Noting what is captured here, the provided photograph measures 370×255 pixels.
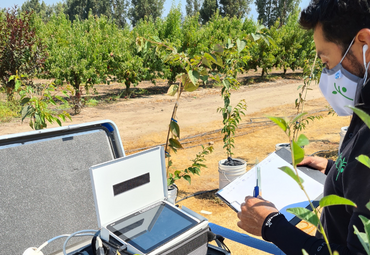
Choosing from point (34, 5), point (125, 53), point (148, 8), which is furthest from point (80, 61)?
point (34, 5)

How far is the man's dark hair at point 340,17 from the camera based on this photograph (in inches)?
35.6

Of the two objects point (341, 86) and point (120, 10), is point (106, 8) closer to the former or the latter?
point (120, 10)

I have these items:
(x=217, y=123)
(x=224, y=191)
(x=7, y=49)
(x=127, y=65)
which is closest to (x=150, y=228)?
(x=224, y=191)

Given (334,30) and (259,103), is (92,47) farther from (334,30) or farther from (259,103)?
(334,30)

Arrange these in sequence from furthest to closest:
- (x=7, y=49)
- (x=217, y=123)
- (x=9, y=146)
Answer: (x=7, y=49) < (x=217, y=123) < (x=9, y=146)

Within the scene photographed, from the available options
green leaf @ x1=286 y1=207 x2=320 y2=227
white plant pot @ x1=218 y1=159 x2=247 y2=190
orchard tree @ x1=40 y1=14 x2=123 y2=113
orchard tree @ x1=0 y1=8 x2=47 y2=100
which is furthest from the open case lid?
orchard tree @ x1=0 y1=8 x2=47 y2=100

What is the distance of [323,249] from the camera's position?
880mm

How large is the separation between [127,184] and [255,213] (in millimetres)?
462

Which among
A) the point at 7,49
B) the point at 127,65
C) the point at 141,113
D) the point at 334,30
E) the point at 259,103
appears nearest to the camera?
the point at 334,30

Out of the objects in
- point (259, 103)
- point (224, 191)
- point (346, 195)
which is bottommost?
point (259, 103)

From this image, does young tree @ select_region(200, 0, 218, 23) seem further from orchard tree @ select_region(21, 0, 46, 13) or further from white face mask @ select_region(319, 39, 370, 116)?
white face mask @ select_region(319, 39, 370, 116)

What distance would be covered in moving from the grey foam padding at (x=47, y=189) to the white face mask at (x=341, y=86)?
43.0 inches

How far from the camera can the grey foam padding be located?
129 cm

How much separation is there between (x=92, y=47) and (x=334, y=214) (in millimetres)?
11664
